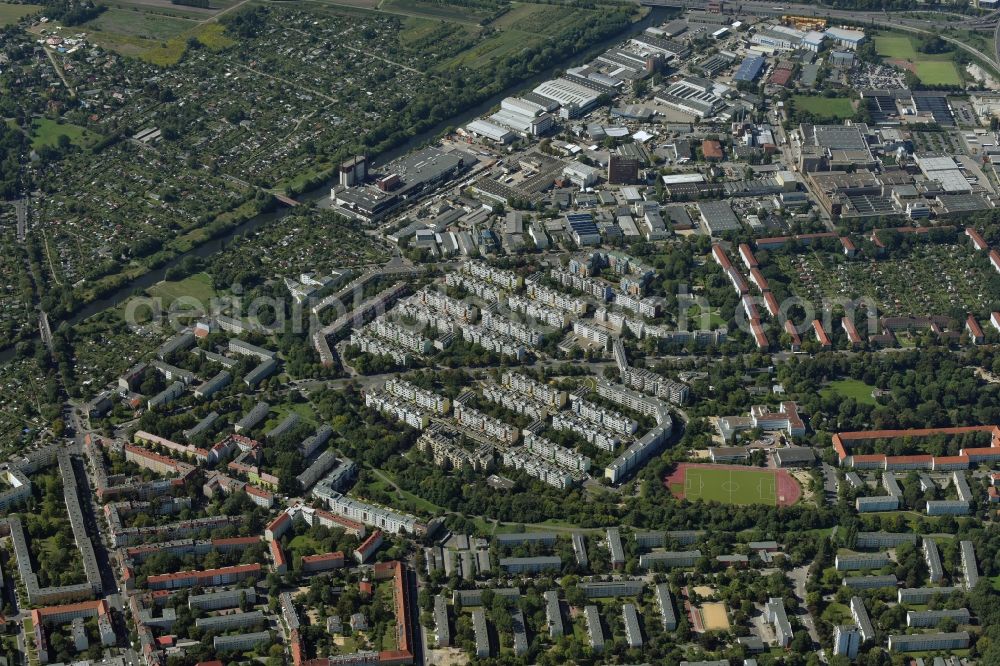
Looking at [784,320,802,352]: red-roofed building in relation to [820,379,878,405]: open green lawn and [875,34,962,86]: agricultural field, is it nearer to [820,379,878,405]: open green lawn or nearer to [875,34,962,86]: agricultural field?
[820,379,878,405]: open green lawn

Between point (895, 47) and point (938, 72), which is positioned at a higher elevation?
point (938, 72)

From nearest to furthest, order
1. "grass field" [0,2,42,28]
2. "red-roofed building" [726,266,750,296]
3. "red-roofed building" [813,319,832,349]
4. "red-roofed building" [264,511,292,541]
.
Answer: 1. "red-roofed building" [264,511,292,541]
2. "red-roofed building" [813,319,832,349]
3. "red-roofed building" [726,266,750,296]
4. "grass field" [0,2,42,28]

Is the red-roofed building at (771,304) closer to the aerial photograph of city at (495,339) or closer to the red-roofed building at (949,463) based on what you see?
the aerial photograph of city at (495,339)

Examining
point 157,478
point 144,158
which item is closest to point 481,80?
point 144,158

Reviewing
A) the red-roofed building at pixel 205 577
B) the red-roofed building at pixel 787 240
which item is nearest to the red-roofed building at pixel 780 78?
the red-roofed building at pixel 787 240

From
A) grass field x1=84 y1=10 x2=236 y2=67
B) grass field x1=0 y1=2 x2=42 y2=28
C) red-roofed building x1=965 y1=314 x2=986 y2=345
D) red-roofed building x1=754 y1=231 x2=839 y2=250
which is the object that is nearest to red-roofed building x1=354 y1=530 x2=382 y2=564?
red-roofed building x1=754 y1=231 x2=839 y2=250

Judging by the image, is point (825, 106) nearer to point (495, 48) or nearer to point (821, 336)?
point (495, 48)

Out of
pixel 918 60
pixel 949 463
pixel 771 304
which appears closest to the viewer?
pixel 949 463

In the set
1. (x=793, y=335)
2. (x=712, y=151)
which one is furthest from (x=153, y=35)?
(x=793, y=335)
